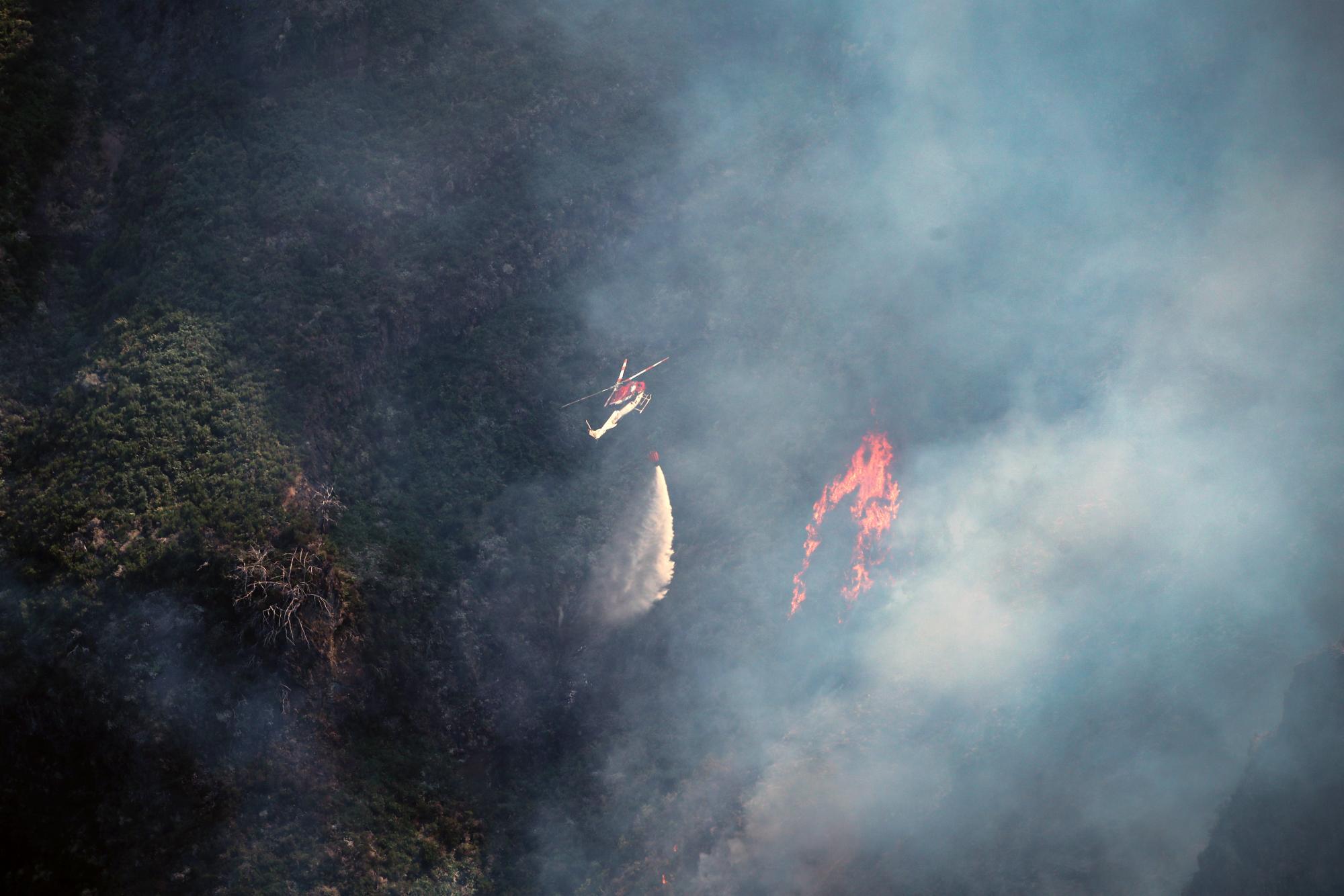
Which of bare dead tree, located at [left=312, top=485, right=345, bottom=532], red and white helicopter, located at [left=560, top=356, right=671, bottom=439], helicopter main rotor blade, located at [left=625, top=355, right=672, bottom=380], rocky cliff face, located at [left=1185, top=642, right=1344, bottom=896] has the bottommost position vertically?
rocky cliff face, located at [left=1185, top=642, right=1344, bottom=896]

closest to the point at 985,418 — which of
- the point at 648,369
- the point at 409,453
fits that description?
the point at 648,369

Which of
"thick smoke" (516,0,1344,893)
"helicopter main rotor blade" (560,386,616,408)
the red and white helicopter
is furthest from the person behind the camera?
the red and white helicopter

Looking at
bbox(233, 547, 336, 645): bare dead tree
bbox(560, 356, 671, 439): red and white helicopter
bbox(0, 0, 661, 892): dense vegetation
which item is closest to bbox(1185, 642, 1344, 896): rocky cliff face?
bbox(0, 0, 661, 892): dense vegetation

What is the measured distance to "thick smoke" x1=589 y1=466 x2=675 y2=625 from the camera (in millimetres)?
26516

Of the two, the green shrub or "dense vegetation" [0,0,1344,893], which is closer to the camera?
"dense vegetation" [0,0,1344,893]

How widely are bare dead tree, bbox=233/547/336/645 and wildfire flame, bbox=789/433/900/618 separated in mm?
14637

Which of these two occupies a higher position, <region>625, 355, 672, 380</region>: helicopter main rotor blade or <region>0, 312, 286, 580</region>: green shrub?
<region>625, 355, 672, 380</region>: helicopter main rotor blade

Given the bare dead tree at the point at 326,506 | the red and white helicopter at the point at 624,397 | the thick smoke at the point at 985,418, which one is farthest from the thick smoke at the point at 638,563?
the bare dead tree at the point at 326,506

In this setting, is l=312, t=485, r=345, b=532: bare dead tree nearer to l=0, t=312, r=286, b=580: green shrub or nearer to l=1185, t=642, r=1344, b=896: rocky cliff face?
l=0, t=312, r=286, b=580: green shrub

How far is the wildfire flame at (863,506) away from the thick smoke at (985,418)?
1.50 ft

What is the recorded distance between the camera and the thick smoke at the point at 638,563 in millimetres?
26516

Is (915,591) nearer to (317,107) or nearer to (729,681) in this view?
(729,681)

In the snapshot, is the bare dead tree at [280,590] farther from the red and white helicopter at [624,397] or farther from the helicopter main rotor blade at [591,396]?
the red and white helicopter at [624,397]

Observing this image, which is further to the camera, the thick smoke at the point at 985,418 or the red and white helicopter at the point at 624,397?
the red and white helicopter at the point at 624,397
